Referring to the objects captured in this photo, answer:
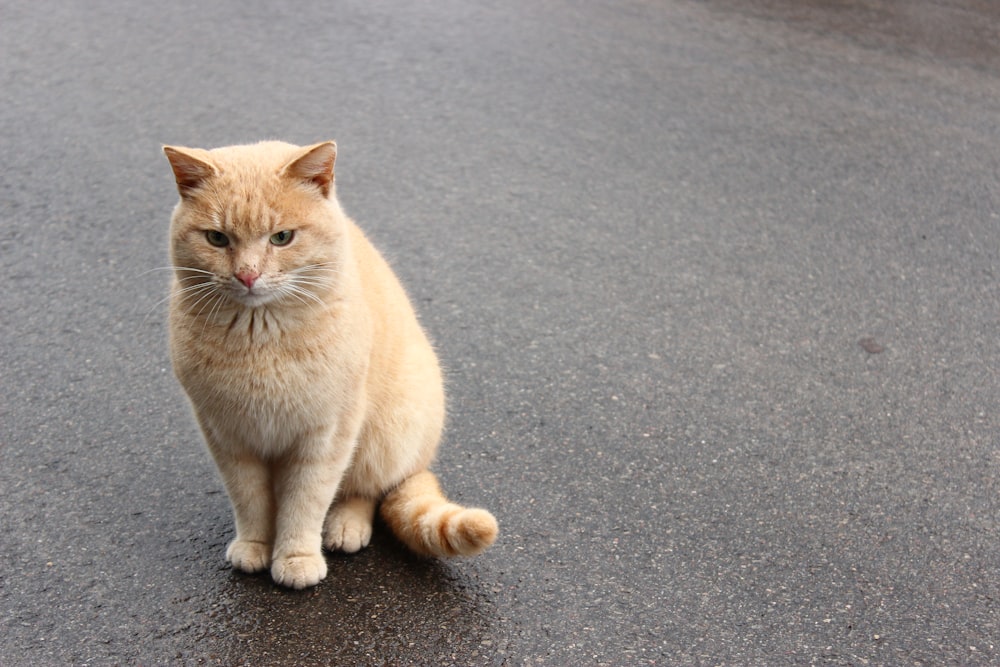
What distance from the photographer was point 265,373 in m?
2.68

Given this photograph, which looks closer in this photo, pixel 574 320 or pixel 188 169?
pixel 188 169

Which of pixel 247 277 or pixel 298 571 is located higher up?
pixel 247 277

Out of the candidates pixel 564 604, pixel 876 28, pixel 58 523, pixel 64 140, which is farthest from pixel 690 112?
pixel 58 523

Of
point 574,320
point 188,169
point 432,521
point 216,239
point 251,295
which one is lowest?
point 574,320

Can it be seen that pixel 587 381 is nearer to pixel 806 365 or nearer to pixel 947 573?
pixel 806 365

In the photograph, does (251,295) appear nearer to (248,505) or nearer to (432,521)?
(248,505)

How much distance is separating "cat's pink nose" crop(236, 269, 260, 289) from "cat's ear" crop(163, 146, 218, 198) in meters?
0.25

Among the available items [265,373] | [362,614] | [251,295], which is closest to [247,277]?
[251,295]

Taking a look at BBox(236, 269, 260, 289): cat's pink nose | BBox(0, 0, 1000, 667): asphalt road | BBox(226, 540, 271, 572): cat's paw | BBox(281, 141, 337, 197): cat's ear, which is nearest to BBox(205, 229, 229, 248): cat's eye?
BBox(236, 269, 260, 289): cat's pink nose

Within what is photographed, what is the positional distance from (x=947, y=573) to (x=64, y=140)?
15.6ft

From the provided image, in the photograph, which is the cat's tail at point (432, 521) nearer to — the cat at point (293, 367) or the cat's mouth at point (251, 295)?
the cat at point (293, 367)

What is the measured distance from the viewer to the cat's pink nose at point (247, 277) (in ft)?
8.30

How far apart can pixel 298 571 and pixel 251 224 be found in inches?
39.6

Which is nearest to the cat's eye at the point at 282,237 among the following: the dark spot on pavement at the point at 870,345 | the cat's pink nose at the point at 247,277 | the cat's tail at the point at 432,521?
the cat's pink nose at the point at 247,277
